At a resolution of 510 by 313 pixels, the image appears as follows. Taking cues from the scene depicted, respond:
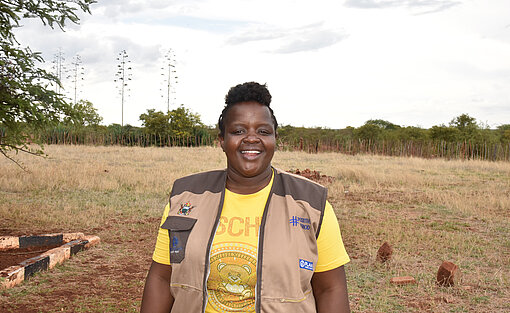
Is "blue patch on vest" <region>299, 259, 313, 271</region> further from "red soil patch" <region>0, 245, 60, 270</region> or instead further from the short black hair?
"red soil patch" <region>0, 245, 60, 270</region>

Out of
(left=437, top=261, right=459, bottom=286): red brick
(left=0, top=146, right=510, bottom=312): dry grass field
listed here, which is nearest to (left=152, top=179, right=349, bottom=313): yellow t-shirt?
(left=0, top=146, right=510, bottom=312): dry grass field

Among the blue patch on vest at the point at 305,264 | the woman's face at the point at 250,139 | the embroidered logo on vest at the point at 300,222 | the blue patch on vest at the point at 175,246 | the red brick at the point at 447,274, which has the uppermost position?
the woman's face at the point at 250,139

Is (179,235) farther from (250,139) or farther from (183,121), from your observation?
(183,121)

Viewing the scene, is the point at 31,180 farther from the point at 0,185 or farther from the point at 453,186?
the point at 453,186

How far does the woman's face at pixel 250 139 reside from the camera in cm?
231

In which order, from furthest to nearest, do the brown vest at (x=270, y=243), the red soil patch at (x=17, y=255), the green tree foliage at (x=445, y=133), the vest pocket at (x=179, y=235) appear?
1. the green tree foliage at (x=445, y=133)
2. the red soil patch at (x=17, y=255)
3. the vest pocket at (x=179, y=235)
4. the brown vest at (x=270, y=243)

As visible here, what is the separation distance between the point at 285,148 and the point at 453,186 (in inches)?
839

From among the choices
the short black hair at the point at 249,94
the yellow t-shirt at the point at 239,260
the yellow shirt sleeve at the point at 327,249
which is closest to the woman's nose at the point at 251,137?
the short black hair at the point at 249,94

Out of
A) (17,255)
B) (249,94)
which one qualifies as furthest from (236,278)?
(17,255)

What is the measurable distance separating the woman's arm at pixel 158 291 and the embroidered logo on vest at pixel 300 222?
66 cm

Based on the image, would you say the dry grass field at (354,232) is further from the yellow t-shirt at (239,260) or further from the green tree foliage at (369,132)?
the green tree foliage at (369,132)

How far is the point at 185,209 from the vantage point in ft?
7.50

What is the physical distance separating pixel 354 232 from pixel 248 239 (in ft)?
21.4

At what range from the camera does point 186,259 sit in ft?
7.17
